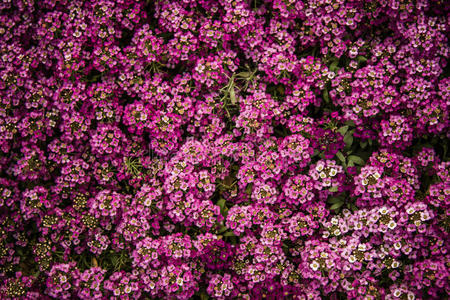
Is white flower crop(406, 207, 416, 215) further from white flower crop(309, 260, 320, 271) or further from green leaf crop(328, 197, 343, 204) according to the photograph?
white flower crop(309, 260, 320, 271)

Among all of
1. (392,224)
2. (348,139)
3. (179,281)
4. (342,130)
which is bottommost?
(179,281)

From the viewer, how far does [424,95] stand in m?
3.63

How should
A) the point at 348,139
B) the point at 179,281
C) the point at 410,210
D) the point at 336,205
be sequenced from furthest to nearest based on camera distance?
the point at 348,139 → the point at 336,205 → the point at 179,281 → the point at 410,210

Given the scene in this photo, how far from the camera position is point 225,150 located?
3863mm

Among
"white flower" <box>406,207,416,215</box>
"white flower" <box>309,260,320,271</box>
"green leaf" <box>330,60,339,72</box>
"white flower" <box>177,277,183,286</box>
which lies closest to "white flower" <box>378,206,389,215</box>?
"white flower" <box>406,207,416,215</box>

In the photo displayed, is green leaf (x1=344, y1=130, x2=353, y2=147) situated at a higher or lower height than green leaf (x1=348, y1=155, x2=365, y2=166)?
higher

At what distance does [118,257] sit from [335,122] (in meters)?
2.81

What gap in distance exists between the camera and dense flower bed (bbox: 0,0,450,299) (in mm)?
3602

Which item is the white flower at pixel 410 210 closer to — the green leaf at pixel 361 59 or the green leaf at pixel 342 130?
the green leaf at pixel 342 130

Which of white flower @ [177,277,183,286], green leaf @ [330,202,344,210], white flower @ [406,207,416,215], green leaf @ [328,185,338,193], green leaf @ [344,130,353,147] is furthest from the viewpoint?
green leaf @ [344,130,353,147]

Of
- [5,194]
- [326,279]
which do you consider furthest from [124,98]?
[326,279]

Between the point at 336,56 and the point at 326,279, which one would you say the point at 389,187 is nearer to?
the point at 326,279

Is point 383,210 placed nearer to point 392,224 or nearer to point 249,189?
point 392,224

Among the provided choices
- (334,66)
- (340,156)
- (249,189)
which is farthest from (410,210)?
(334,66)
